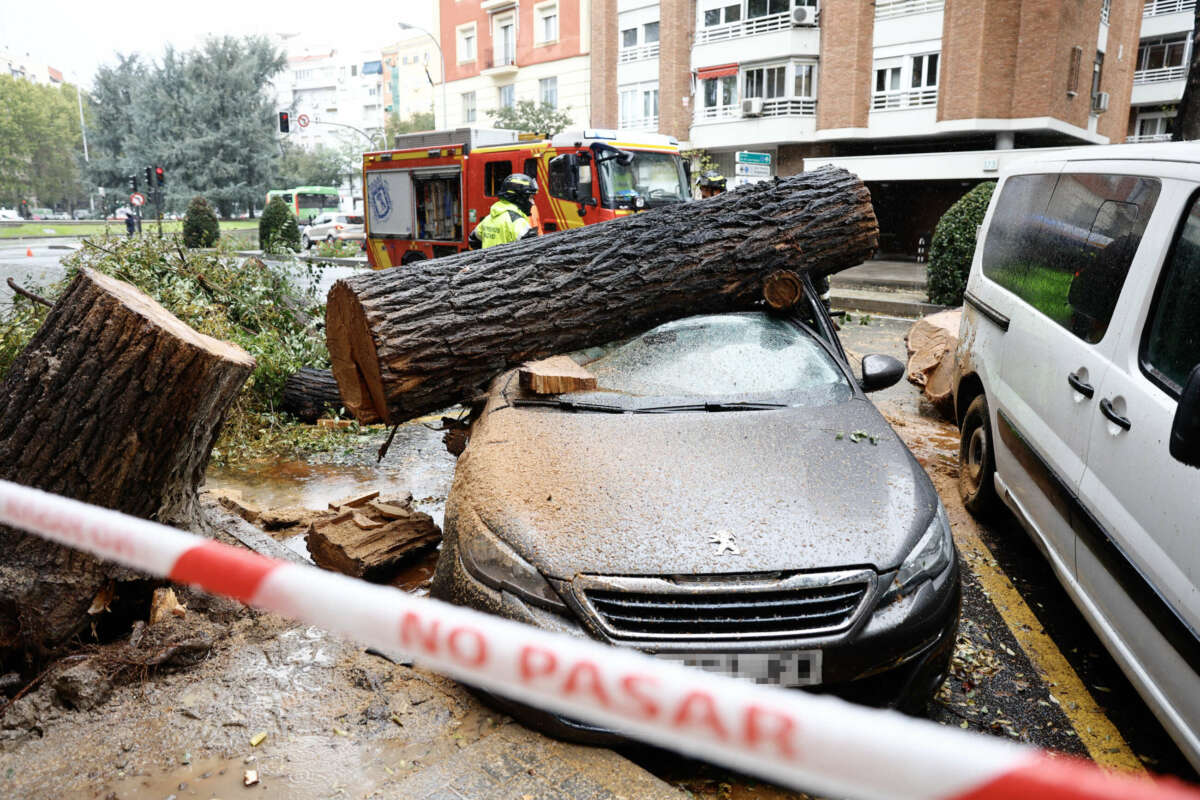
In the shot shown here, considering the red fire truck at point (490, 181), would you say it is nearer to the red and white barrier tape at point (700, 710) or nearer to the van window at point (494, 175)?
the van window at point (494, 175)

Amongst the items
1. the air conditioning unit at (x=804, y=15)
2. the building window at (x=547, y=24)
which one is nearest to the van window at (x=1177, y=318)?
the air conditioning unit at (x=804, y=15)

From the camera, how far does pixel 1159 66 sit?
33.7m

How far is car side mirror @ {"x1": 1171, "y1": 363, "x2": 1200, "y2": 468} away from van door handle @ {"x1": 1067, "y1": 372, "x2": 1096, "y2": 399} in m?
0.97

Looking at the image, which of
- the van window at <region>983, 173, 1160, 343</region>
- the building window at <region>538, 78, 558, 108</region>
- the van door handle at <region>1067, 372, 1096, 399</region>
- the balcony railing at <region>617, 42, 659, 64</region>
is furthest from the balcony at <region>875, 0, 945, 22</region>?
the van door handle at <region>1067, 372, 1096, 399</region>

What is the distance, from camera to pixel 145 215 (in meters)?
48.1

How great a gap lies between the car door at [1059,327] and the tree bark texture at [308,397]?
4.88 metres

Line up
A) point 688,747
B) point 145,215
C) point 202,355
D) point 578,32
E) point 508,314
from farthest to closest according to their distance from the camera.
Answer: point 145,215 → point 578,32 → point 508,314 → point 202,355 → point 688,747

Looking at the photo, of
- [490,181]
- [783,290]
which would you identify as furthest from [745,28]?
[783,290]

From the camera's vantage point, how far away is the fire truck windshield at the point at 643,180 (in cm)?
1241

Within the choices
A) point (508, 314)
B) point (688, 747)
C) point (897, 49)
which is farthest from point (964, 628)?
point (897, 49)

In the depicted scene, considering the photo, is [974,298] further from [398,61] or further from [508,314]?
[398,61]

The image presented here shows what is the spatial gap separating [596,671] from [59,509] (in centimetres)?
138

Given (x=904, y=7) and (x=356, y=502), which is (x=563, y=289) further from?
(x=904, y=7)

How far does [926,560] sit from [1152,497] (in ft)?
2.17
